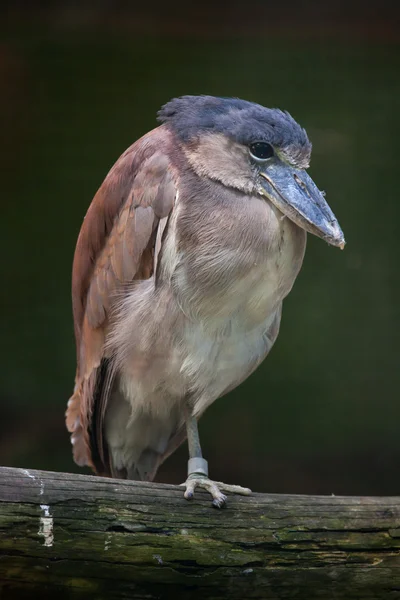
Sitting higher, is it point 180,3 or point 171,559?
point 180,3

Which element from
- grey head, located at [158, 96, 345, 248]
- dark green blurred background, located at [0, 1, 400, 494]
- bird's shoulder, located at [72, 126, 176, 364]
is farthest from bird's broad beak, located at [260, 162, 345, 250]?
dark green blurred background, located at [0, 1, 400, 494]

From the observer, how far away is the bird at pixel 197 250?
6.34 feet

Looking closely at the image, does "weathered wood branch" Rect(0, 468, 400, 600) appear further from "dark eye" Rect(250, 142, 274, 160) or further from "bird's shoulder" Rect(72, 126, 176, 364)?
"dark eye" Rect(250, 142, 274, 160)

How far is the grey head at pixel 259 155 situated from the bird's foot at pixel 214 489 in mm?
581

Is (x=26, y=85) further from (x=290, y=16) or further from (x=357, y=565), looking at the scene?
(x=357, y=565)

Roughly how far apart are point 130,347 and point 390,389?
1.70 metres

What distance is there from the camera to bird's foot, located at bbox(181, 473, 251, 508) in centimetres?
187

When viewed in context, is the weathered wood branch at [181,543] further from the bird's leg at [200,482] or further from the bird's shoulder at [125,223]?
the bird's shoulder at [125,223]

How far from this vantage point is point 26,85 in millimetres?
3395

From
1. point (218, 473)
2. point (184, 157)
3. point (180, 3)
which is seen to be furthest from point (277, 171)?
point (218, 473)

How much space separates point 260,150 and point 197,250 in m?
0.26

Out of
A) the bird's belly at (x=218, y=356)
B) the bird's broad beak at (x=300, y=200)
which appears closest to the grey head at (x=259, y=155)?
the bird's broad beak at (x=300, y=200)

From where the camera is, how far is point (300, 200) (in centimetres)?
192

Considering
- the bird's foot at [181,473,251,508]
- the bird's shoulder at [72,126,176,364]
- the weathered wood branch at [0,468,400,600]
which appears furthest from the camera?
the bird's shoulder at [72,126,176,364]
